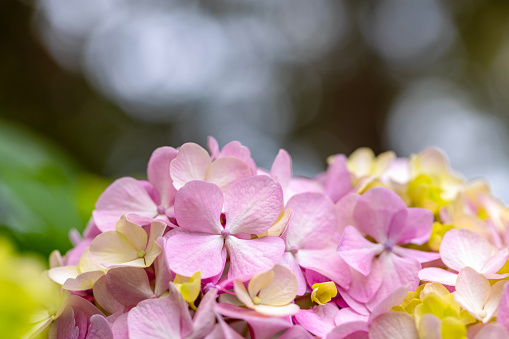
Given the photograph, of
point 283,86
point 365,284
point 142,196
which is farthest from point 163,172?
point 283,86

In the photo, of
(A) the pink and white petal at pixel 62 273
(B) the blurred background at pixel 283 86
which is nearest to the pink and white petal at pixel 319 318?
(A) the pink and white petal at pixel 62 273

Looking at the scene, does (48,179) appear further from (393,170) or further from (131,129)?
(131,129)

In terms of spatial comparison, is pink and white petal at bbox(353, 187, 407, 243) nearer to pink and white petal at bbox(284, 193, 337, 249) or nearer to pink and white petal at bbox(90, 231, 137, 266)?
pink and white petal at bbox(284, 193, 337, 249)

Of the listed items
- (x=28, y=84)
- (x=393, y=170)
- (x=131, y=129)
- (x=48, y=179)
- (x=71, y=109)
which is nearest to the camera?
(x=393, y=170)

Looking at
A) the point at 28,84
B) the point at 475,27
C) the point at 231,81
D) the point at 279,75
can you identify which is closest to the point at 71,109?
the point at 28,84

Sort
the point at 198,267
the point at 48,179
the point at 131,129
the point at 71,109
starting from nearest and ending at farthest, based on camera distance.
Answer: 1. the point at 198,267
2. the point at 48,179
3. the point at 71,109
4. the point at 131,129

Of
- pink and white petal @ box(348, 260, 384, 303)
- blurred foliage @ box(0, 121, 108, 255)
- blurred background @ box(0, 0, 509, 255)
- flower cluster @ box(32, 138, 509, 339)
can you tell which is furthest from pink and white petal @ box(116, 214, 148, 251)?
blurred background @ box(0, 0, 509, 255)

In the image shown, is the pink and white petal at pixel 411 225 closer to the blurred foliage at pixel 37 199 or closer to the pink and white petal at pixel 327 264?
the pink and white petal at pixel 327 264
